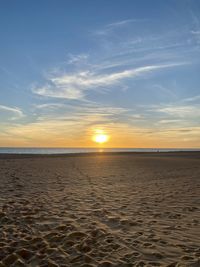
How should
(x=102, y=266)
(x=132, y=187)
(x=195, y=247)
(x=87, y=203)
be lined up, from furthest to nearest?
(x=132, y=187)
(x=87, y=203)
(x=195, y=247)
(x=102, y=266)

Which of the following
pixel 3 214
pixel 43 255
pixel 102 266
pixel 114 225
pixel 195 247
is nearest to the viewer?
pixel 102 266

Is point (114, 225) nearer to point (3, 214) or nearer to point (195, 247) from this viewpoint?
point (195, 247)

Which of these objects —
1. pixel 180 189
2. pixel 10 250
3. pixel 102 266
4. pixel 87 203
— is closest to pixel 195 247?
pixel 102 266

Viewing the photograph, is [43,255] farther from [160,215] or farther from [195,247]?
[160,215]

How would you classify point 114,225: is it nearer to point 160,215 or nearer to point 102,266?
point 160,215

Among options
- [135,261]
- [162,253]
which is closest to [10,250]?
[135,261]

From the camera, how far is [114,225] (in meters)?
8.01

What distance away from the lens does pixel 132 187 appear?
49.0 feet

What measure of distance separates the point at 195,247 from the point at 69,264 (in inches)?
116

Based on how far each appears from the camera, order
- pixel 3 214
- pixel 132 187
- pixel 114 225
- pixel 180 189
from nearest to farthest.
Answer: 1. pixel 114 225
2. pixel 3 214
3. pixel 180 189
4. pixel 132 187

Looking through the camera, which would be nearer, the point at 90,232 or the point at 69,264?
the point at 69,264

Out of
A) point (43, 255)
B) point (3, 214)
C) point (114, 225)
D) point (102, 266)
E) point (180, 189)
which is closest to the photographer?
point (102, 266)

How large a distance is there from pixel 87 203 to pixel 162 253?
17.5 ft

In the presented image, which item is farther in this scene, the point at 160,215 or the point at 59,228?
the point at 160,215
